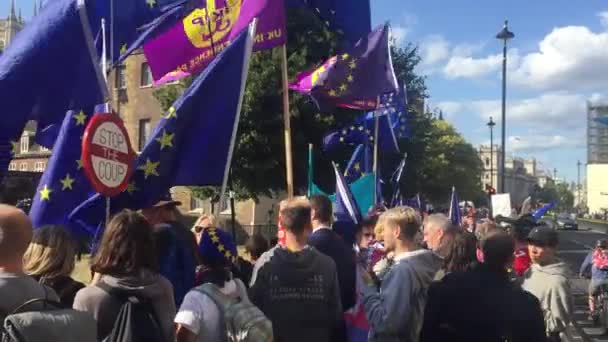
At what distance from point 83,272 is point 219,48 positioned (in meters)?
10.9

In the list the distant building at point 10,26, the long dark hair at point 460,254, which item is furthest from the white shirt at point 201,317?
the distant building at point 10,26

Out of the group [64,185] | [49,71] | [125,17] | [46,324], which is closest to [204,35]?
[125,17]

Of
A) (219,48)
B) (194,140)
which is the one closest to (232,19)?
(219,48)

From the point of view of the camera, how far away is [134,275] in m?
3.24

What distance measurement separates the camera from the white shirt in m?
3.34

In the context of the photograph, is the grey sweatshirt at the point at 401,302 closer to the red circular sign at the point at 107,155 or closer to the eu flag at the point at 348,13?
the red circular sign at the point at 107,155

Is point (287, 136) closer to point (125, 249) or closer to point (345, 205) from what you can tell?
point (345, 205)

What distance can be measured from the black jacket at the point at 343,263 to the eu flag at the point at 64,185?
1878 millimetres

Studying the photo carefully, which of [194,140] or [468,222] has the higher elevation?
[194,140]

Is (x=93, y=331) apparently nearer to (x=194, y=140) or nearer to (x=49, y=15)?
(x=194, y=140)

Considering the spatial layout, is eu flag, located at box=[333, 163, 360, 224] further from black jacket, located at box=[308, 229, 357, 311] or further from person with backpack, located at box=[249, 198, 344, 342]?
person with backpack, located at box=[249, 198, 344, 342]

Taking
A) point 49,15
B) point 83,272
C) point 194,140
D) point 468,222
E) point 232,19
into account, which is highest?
point 232,19

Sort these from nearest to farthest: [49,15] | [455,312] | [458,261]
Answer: [455,312] → [458,261] → [49,15]

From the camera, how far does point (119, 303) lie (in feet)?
10.3
